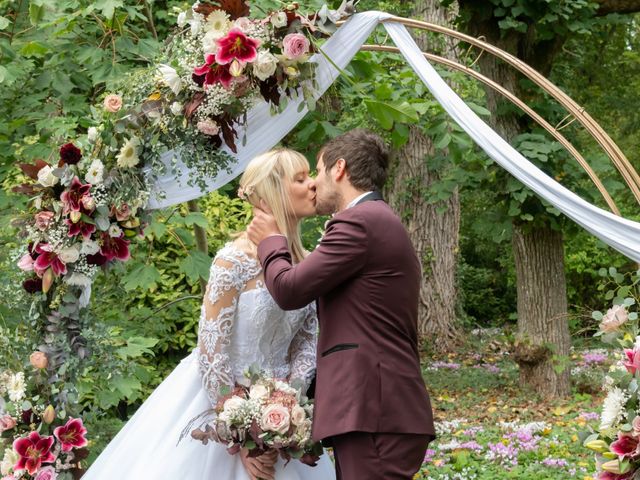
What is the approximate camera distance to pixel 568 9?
650 centimetres

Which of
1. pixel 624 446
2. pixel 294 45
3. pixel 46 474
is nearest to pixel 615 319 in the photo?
pixel 624 446

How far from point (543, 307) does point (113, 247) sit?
466 centimetres

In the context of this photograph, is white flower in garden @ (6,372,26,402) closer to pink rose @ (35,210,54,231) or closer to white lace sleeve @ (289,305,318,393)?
pink rose @ (35,210,54,231)

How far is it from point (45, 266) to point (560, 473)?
11.3 feet

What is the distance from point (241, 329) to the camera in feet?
11.1

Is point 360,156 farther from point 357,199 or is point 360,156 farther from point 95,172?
point 95,172

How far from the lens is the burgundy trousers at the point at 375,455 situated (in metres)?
3.07

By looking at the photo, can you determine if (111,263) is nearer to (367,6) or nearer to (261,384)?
(261,384)

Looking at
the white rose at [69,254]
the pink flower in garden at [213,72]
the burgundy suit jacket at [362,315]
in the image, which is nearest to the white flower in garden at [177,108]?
the pink flower in garden at [213,72]

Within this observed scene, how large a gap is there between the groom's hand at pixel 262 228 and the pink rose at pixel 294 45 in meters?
0.69

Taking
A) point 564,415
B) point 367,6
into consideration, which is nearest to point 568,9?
point 564,415

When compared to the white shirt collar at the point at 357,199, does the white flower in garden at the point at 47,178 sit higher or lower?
lower

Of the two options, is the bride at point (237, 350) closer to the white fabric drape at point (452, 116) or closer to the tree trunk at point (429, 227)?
the white fabric drape at point (452, 116)

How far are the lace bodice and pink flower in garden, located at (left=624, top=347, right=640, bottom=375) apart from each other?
45.5 inches
